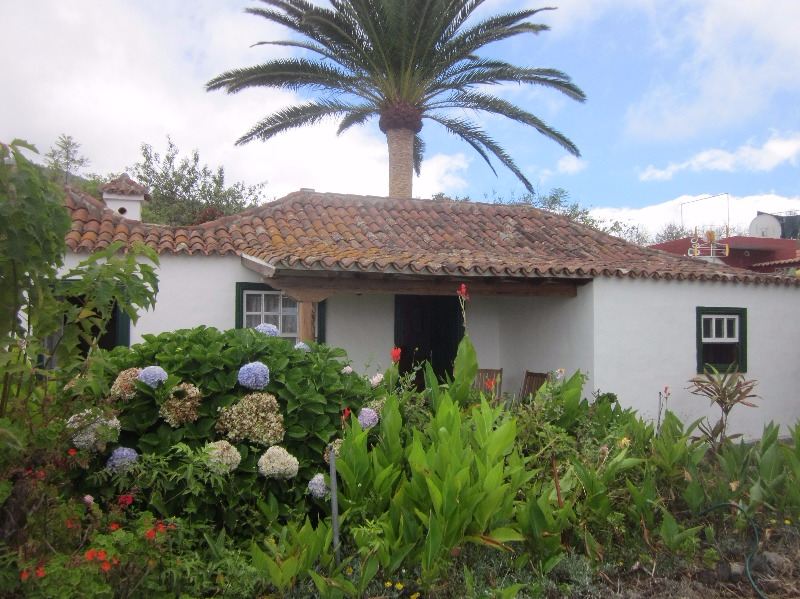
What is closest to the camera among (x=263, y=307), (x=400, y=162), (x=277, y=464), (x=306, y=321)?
(x=277, y=464)

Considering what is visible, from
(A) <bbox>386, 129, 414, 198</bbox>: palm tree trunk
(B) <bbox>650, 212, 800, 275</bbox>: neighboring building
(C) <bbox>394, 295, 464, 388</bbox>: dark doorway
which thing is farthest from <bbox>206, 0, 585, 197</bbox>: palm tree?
(B) <bbox>650, 212, 800, 275</bbox>: neighboring building

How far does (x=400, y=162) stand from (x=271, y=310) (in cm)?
519

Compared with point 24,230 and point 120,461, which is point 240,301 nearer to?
point 120,461

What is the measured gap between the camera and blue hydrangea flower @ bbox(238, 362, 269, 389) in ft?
12.1

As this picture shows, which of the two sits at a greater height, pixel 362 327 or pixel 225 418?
pixel 362 327

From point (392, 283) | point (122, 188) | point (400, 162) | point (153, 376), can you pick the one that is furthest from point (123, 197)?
A: point (153, 376)

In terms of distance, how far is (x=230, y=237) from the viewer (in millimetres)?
9266

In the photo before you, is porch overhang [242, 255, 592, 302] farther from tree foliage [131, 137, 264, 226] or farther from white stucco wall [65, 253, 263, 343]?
tree foliage [131, 137, 264, 226]

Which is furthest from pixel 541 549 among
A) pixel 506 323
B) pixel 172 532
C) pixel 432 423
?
pixel 506 323

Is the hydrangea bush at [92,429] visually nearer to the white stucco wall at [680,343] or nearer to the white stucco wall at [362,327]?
the white stucco wall at [362,327]

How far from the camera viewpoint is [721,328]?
1016cm

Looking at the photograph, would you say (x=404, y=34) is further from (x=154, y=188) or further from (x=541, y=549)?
(x=154, y=188)

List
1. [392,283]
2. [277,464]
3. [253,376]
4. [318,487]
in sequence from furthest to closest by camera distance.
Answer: [392,283], [253,376], [318,487], [277,464]

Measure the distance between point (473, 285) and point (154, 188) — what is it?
14322 mm
